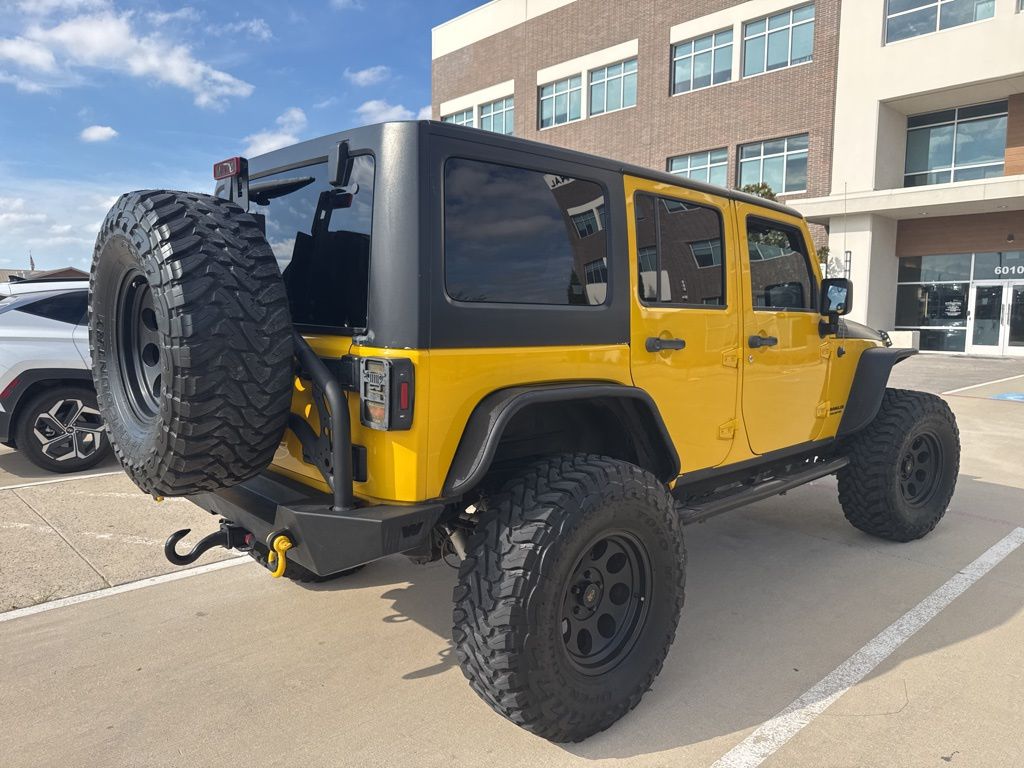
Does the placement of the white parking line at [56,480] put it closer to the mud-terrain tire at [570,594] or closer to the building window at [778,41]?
the mud-terrain tire at [570,594]

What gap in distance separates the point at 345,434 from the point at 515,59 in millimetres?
32320

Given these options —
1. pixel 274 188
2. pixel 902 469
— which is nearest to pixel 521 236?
pixel 274 188

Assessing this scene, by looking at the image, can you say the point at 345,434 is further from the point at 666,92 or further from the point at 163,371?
the point at 666,92

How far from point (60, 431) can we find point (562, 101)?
1081 inches

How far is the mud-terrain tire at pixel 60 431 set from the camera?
249 inches

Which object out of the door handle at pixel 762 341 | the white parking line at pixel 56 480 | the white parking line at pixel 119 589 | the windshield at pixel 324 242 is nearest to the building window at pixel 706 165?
the white parking line at pixel 56 480

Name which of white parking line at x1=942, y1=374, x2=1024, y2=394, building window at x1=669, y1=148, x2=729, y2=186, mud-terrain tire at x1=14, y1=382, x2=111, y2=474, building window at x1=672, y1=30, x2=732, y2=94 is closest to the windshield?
mud-terrain tire at x1=14, y1=382, x2=111, y2=474

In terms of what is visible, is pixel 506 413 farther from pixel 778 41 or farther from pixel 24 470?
pixel 778 41

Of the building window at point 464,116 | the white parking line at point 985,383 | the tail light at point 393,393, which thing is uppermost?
the building window at point 464,116

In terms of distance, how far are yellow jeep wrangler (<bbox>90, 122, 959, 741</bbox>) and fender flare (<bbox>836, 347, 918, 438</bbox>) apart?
149cm

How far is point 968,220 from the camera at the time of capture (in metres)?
21.8

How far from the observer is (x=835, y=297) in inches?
165

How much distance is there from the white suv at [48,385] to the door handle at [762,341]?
18.8 ft

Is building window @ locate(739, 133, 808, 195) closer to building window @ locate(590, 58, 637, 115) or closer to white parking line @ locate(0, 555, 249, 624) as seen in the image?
building window @ locate(590, 58, 637, 115)
